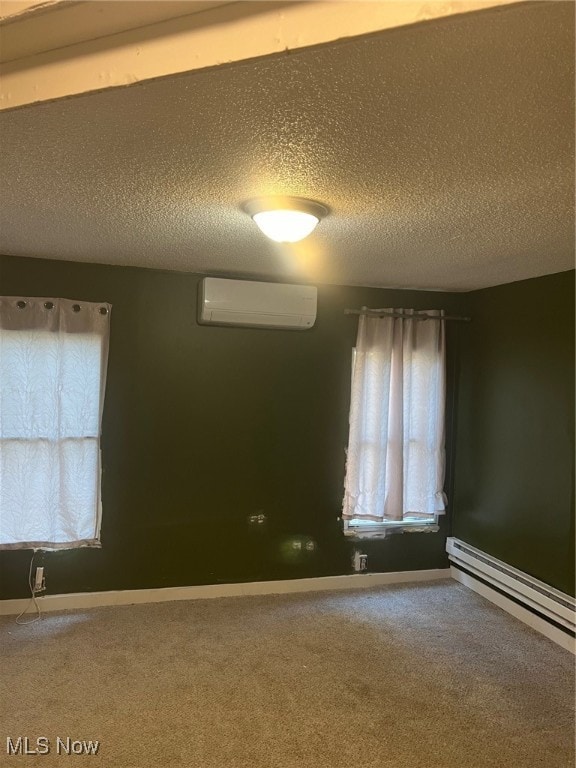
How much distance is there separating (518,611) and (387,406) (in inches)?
60.1

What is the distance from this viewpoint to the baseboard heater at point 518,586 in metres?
3.12

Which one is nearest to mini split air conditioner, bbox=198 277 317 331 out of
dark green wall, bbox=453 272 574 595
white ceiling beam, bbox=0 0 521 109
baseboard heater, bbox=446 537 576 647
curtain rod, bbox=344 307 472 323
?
curtain rod, bbox=344 307 472 323

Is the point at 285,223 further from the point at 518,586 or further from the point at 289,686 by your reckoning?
the point at 518,586

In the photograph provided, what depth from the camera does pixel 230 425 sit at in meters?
3.73

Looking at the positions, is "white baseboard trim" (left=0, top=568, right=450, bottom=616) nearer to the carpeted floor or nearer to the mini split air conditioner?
the carpeted floor

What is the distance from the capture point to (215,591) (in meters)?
3.72

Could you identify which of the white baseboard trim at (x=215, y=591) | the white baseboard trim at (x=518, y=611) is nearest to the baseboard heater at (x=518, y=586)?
the white baseboard trim at (x=518, y=611)

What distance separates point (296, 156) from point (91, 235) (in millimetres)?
1508

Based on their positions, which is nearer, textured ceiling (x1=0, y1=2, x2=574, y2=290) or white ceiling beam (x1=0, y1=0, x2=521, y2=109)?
white ceiling beam (x1=0, y1=0, x2=521, y2=109)

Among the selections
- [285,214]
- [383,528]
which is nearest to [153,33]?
[285,214]

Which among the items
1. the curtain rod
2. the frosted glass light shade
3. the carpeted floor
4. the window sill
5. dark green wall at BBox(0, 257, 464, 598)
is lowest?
the carpeted floor

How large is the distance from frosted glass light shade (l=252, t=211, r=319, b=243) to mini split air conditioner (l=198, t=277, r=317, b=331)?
56.0 inches

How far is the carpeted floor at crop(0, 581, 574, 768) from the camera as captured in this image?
2.23 meters

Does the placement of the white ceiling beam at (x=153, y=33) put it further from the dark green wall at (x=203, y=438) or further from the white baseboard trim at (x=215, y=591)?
the white baseboard trim at (x=215, y=591)
